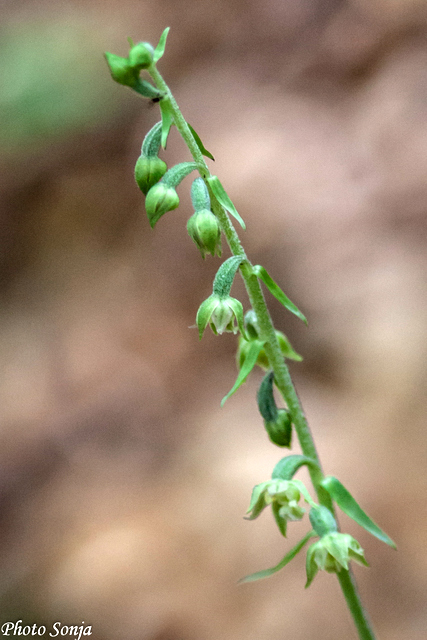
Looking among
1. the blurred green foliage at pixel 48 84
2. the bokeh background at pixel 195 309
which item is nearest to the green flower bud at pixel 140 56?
the bokeh background at pixel 195 309

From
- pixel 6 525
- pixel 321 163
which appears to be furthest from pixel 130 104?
pixel 6 525

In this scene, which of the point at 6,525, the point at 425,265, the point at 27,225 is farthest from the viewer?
the point at 27,225

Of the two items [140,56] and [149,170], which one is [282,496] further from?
[140,56]

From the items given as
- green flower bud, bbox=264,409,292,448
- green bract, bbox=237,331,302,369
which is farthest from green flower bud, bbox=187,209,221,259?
green flower bud, bbox=264,409,292,448

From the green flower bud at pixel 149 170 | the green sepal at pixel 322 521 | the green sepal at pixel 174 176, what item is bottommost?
the green sepal at pixel 322 521

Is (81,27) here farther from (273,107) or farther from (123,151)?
(273,107)

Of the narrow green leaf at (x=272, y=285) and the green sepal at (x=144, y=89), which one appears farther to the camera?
the narrow green leaf at (x=272, y=285)

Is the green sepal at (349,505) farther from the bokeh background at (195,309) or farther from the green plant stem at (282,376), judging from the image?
the bokeh background at (195,309)
